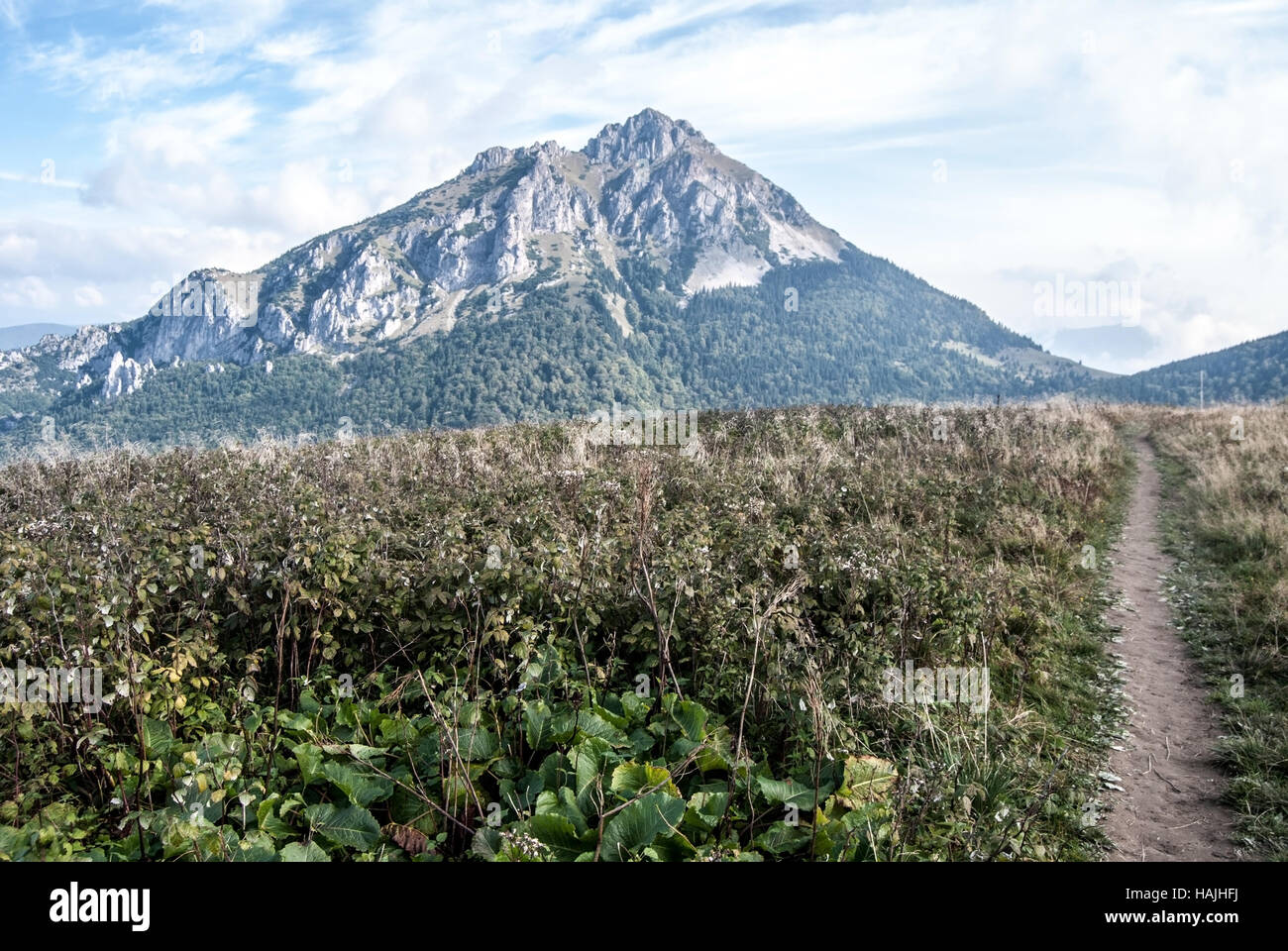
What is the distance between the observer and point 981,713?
451 cm

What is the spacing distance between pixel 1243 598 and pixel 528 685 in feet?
24.8

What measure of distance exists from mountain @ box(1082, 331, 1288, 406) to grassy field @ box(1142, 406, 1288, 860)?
66.1 meters

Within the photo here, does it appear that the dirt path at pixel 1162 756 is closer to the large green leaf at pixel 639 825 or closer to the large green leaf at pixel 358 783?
the large green leaf at pixel 639 825

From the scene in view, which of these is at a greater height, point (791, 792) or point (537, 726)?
point (537, 726)

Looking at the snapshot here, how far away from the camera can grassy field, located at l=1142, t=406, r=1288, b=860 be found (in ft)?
13.5

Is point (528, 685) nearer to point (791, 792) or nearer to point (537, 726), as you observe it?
point (537, 726)

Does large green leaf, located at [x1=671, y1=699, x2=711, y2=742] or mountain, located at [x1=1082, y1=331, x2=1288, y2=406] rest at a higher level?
mountain, located at [x1=1082, y1=331, x2=1288, y2=406]

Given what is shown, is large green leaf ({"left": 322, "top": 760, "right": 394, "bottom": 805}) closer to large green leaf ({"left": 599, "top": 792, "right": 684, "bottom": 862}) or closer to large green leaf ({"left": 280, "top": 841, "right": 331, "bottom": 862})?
large green leaf ({"left": 280, "top": 841, "right": 331, "bottom": 862})

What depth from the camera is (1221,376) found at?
278 ft

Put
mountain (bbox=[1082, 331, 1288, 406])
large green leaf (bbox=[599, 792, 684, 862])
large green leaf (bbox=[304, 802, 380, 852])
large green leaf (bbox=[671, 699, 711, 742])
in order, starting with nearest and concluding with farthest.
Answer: large green leaf (bbox=[599, 792, 684, 862]) < large green leaf (bbox=[304, 802, 380, 852]) < large green leaf (bbox=[671, 699, 711, 742]) < mountain (bbox=[1082, 331, 1288, 406])

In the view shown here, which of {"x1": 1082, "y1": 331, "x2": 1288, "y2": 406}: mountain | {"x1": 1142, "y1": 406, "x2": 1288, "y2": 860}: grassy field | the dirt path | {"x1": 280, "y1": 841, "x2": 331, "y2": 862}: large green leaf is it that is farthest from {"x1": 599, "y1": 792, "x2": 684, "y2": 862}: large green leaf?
{"x1": 1082, "y1": 331, "x2": 1288, "y2": 406}: mountain

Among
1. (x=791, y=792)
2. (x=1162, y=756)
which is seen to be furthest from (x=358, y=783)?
(x=1162, y=756)

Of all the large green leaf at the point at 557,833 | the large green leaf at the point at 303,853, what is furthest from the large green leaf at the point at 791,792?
the large green leaf at the point at 303,853

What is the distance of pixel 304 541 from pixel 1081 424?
1956 cm
